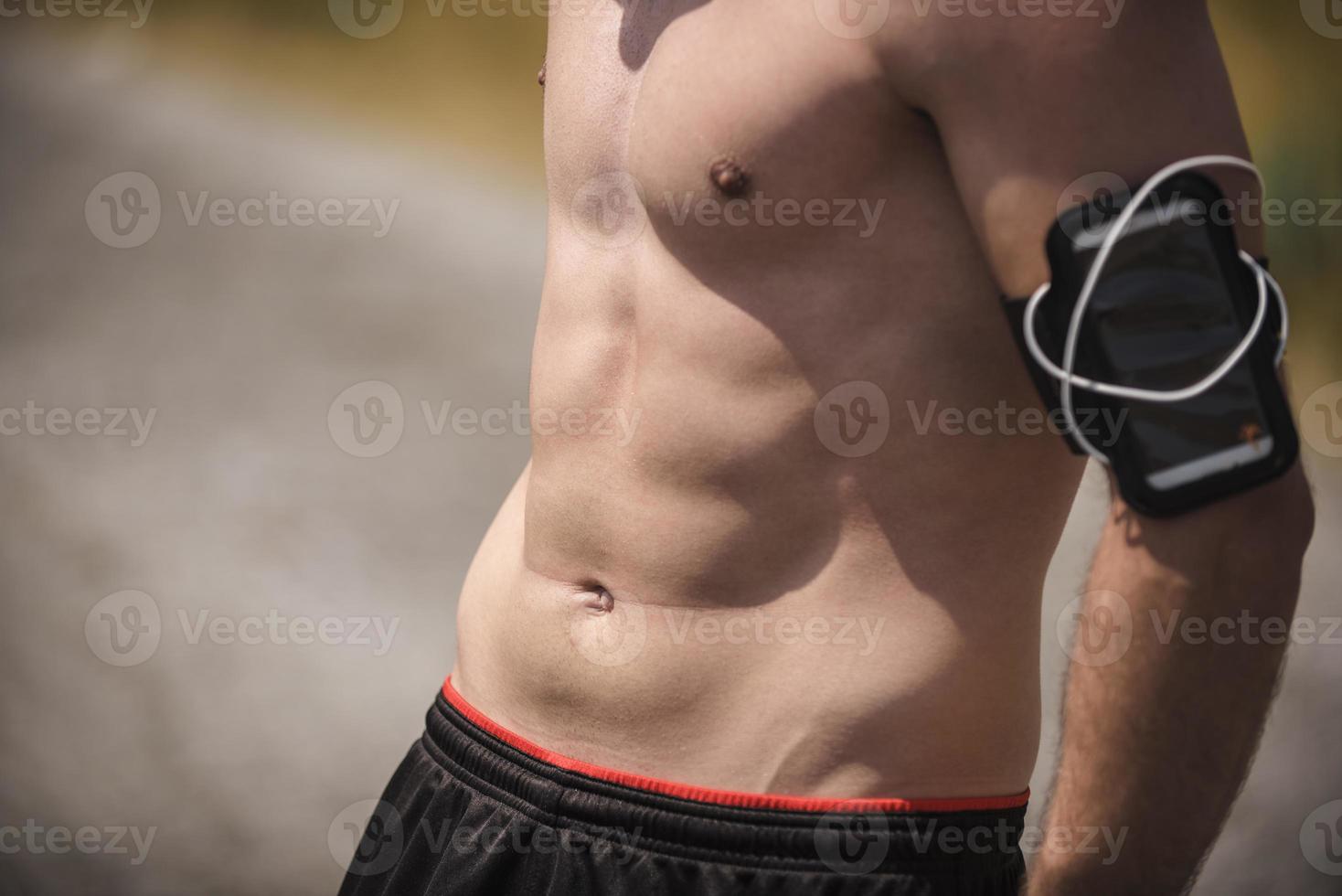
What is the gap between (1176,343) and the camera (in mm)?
604

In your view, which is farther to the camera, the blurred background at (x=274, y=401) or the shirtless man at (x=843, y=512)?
the blurred background at (x=274, y=401)

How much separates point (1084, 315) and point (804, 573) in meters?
0.24

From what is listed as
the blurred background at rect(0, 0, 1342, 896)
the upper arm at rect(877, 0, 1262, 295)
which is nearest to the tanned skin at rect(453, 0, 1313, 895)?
the upper arm at rect(877, 0, 1262, 295)

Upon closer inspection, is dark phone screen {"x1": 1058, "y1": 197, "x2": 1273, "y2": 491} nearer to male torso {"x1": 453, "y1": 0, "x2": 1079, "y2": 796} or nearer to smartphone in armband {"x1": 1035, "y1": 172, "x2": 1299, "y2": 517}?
smartphone in armband {"x1": 1035, "y1": 172, "x2": 1299, "y2": 517}

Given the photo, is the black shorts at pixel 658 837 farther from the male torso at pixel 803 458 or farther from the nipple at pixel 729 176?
the nipple at pixel 729 176

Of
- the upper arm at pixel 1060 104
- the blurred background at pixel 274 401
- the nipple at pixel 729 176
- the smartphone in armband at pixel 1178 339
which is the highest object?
the upper arm at pixel 1060 104

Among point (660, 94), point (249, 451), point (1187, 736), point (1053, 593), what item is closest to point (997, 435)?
point (1187, 736)

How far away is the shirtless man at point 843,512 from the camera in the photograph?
2.02ft

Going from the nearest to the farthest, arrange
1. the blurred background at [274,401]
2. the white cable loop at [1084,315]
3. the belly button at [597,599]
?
the white cable loop at [1084,315], the belly button at [597,599], the blurred background at [274,401]

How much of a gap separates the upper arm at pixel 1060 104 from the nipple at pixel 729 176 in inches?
5.4

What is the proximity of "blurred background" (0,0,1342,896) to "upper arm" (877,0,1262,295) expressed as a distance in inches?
63.8

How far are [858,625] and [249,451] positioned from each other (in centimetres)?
167

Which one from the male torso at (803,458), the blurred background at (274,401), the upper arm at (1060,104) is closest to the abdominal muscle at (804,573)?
the male torso at (803,458)

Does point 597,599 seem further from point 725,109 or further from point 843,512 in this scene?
point 725,109
